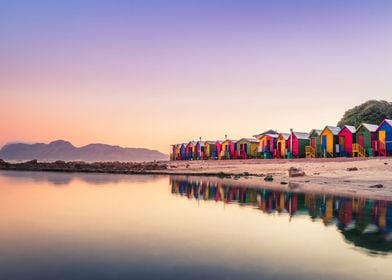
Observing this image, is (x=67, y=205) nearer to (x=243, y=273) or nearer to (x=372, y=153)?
(x=243, y=273)

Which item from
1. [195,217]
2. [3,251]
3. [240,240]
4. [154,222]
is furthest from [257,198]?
[3,251]

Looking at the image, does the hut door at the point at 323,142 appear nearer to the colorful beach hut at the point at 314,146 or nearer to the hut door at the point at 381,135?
the colorful beach hut at the point at 314,146

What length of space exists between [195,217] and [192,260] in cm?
640

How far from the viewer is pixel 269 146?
6056 cm

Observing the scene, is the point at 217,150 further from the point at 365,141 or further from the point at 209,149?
the point at 365,141

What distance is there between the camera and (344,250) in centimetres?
906

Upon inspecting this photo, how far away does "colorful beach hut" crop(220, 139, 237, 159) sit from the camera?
222ft

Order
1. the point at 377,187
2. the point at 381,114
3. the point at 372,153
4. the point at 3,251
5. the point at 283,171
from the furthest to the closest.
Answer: the point at 381,114 → the point at 372,153 → the point at 283,171 → the point at 377,187 → the point at 3,251

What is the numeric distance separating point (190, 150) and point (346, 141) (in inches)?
1565

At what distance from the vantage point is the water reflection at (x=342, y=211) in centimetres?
1028

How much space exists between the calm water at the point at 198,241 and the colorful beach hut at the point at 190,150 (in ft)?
202

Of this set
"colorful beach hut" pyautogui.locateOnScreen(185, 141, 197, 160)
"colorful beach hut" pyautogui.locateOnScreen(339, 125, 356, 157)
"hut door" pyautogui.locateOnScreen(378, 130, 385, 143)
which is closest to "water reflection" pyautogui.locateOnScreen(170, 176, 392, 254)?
"hut door" pyautogui.locateOnScreen(378, 130, 385, 143)

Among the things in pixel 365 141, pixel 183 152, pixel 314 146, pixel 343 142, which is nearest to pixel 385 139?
pixel 365 141

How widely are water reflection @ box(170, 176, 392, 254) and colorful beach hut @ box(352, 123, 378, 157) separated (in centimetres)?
2749
